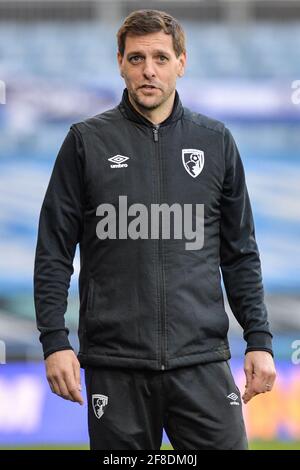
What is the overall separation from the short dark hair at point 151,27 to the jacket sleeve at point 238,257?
0.33 meters

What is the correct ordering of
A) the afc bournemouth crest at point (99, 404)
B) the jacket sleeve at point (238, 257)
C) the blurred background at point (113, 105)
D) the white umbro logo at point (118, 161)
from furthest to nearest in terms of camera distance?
the blurred background at point (113, 105)
the jacket sleeve at point (238, 257)
the white umbro logo at point (118, 161)
the afc bournemouth crest at point (99, 404)

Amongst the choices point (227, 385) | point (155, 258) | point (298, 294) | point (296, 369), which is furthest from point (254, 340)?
point (298, 294)

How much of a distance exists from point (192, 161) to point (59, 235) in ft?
1.52

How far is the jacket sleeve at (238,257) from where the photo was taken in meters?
3.52

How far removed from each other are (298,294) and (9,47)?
4.03m

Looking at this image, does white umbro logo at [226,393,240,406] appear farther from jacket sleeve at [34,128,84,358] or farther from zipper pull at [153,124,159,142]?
zipper pull at [153,124,159,142]

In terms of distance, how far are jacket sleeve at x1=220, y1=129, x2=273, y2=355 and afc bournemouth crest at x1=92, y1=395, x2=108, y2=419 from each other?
496 millimetres

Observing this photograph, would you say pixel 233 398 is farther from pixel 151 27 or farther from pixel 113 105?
pixel 113 105

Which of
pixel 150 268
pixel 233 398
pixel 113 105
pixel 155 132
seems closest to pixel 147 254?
pixel 150 268

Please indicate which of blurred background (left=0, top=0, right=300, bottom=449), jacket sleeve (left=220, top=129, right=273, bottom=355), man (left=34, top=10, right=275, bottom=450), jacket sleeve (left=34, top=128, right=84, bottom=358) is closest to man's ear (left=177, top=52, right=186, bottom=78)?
man (left=34, top=10, right=275, bottom=450)

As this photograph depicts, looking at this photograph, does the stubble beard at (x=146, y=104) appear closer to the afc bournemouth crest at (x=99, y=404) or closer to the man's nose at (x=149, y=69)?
the man's nose at (x=149, y=69)

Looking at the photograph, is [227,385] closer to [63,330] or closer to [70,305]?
[63,330]

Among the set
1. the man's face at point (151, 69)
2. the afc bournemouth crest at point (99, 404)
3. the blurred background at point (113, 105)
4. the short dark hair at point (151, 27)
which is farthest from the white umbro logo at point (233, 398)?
the blurred background at point (113, 105)

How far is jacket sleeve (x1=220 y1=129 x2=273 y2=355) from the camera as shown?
3.52 m
